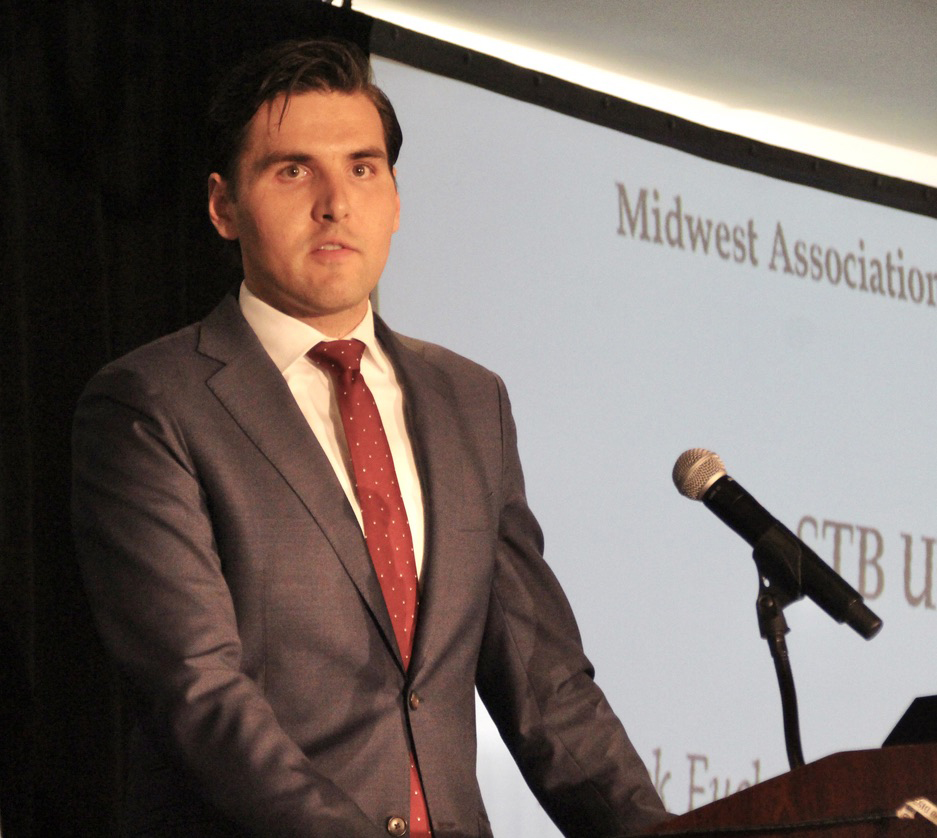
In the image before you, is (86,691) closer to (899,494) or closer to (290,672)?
(290,672)

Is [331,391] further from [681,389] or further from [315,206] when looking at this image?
[681,389]

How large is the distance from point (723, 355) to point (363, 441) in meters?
2.44

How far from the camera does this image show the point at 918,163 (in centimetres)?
507

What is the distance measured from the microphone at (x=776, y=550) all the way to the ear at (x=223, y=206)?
2.54 ft

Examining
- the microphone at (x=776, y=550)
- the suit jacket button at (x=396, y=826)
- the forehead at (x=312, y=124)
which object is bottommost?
the suit jacket button at (x=396, y=826)

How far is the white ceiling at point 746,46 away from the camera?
4113 mm

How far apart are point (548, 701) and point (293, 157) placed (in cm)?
85

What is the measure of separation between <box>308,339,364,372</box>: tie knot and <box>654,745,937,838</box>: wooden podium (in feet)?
3.00

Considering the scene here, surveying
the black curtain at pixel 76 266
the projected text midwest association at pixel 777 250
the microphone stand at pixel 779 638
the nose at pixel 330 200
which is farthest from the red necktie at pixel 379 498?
the projected text midwest association at pixel 777 250

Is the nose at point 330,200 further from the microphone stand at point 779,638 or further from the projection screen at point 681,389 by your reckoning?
the projection screen at point 681,389

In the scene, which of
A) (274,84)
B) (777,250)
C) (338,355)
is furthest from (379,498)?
(777,250)

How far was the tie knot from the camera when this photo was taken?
2.02 meters

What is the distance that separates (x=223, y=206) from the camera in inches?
85.2

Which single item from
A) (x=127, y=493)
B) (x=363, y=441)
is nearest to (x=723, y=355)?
(x=363, y=441)
